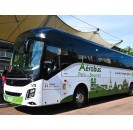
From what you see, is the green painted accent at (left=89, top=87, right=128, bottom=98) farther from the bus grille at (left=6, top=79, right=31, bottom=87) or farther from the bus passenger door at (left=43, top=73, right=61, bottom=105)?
the bus grille at (left=6, top=79, right=31, bottom=87)

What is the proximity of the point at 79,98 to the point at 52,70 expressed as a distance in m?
2.42

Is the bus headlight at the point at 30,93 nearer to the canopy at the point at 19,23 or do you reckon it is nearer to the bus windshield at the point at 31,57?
the bus windshield at the point at 31,57

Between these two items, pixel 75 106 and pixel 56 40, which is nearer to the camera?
pixel 56 40

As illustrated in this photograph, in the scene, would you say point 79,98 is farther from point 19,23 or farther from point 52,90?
point 19,23

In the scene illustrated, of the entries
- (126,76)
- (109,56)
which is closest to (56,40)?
(109,56)

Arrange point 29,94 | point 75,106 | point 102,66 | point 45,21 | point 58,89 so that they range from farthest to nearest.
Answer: point 45,21 → point 102,66 → point 75,106 → point 58,89 → point 29,94

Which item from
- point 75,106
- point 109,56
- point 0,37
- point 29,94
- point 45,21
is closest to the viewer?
point 29,94

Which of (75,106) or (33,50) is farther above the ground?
(33,50)

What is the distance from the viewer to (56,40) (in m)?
9.41

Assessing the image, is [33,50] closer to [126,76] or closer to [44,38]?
[44,38]

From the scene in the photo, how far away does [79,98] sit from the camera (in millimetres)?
10680

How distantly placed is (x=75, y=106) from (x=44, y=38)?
3.45 metres

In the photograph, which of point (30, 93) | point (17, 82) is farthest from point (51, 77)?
point (17, 82)

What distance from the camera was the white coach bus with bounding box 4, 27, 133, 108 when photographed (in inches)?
333
